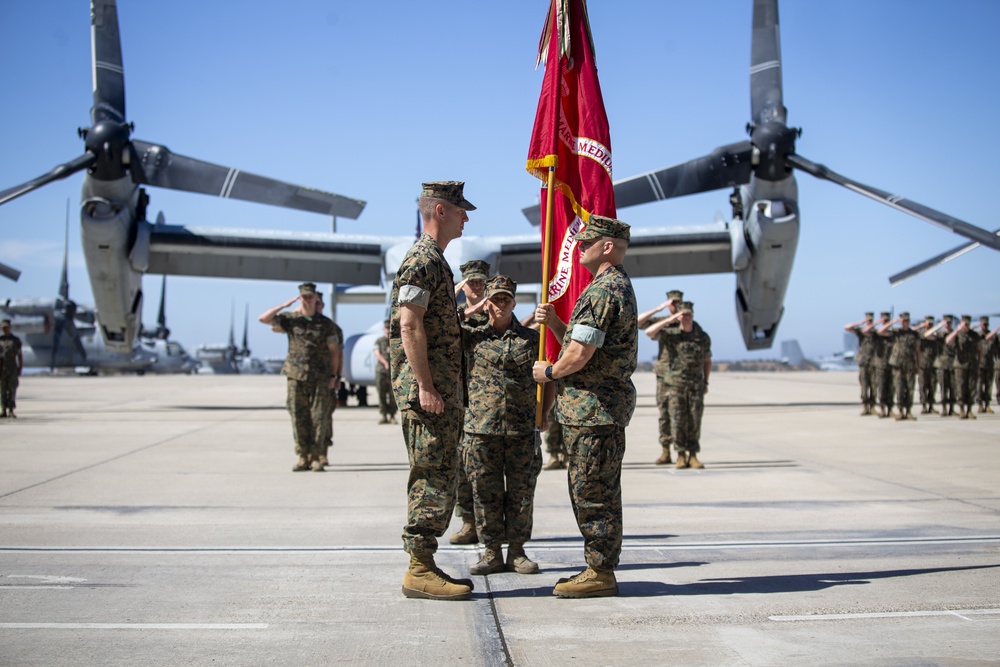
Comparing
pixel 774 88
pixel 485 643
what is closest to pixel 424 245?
pixel 485 643

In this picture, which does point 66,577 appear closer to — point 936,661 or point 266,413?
point 936,661

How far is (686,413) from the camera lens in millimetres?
9344

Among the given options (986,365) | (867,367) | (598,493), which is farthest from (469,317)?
(986,365)

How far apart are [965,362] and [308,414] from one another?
1152 cm

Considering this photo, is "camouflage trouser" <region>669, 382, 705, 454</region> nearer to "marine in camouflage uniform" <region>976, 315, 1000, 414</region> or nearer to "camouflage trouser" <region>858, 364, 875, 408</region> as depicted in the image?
"camouflage trouser" <region>858, 364, 875, 408</region>

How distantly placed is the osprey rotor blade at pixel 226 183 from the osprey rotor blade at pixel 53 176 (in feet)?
2.64

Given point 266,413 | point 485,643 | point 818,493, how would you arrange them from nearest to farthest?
1. point 485,643
2. point 818,493
3. point 266,413

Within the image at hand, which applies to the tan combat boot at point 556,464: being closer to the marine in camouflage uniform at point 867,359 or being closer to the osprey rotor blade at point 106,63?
the marine in camouflage uniform at point 867,359

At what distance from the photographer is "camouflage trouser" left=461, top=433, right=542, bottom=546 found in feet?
15.6

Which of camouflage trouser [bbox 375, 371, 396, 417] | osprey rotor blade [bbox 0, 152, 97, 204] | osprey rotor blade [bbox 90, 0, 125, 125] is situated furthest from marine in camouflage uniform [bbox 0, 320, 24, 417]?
camouflage trouser [bbox 375, 371, 396, 417]

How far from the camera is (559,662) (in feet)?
10.1

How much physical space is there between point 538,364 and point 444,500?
751mm

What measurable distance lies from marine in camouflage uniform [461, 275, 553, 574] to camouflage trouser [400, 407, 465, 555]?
2.17 ft

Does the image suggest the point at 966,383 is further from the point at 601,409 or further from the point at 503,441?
the point at 601,409
